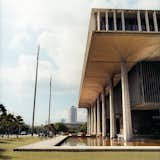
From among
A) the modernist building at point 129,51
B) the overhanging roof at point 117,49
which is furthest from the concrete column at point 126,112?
the overhanging roof at point 117,49

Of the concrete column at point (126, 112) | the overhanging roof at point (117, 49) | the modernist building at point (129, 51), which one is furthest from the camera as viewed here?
the concrete column at point (126, 112)

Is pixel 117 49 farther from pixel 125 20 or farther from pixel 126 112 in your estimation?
pixel 126 112

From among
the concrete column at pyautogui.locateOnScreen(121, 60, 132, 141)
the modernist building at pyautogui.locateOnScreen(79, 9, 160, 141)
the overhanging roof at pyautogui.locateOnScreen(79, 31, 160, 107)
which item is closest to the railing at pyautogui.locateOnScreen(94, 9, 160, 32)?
A: the modernist building at pyautogui.locateOnScreen(79, 9, 160, 141)

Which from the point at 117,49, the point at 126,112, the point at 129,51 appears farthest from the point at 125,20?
the point at 126,112

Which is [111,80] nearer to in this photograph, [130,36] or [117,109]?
[117,109]

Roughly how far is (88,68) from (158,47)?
11519 millimetres

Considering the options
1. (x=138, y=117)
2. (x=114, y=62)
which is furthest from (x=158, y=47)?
(x=138, y=117)

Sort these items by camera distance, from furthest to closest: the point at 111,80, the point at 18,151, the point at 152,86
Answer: the point at 111,80
the point at 152,86
the point at 18,151

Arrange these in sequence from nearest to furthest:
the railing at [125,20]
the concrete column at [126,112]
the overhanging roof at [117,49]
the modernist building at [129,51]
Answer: the overhanging roof at [117,49] → the modernist building at [129,51] → the concrete column at [126,112] → the railing at [125,20]

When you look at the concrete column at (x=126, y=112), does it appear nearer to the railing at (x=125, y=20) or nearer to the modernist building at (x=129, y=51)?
the modernist building at (x=129, y=51)

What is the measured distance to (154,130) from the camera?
140ft

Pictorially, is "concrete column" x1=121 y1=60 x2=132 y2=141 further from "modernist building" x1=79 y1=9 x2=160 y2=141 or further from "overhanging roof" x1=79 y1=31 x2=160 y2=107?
"overhanging roof" x1=79 y1=31 x2=160 y2=107

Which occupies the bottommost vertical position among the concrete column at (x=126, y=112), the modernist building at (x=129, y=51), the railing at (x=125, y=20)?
the concrete column at (x=126, y=112)

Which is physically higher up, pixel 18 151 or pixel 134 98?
pixel 134 98
